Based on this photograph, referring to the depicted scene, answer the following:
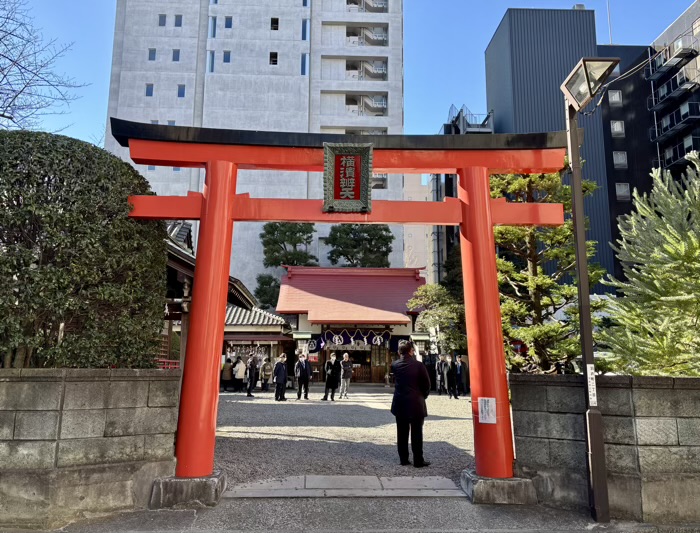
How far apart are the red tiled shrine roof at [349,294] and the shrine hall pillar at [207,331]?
1827 cm

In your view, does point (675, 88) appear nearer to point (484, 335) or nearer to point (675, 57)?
point (675, 57)

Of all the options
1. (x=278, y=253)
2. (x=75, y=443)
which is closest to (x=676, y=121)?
(x=278, y=253)

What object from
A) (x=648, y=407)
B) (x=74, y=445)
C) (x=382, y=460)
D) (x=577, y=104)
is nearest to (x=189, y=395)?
(x=74, y=445)

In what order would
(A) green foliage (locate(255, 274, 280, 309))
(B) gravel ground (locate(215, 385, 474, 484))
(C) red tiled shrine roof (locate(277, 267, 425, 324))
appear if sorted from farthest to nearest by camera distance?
(A) green foliage (locate(255, 274, 280, 309))
(C) red tiled shrine roof (locate(277, 267, 425, 324))
(B) gravel ground (locate(215, 385, 474, 484))

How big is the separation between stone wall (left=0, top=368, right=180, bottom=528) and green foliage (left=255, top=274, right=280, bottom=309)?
3027 centimetres

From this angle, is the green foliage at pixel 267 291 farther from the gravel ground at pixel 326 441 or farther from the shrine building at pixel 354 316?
the gravel ground at pixel 326 441

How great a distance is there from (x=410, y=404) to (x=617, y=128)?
33.9 meters

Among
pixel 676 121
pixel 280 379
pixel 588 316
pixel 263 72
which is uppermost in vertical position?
pixel 263 72

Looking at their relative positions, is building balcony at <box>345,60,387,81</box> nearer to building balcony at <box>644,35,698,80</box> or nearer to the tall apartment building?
the tall apartment building

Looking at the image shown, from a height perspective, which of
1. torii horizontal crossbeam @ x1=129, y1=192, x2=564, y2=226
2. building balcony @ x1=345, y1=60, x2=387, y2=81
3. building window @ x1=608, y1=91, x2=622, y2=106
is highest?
building balcony @ x1=345, y1=60, x2=387, y2=81

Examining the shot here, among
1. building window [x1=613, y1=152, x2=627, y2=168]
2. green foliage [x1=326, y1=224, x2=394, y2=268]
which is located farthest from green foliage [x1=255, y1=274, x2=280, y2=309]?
building window [x1=613, y1=152, x2=627, y2=168]

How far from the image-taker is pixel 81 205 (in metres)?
5.70

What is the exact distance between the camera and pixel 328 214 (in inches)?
264

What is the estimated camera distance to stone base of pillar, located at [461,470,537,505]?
5750 mm
